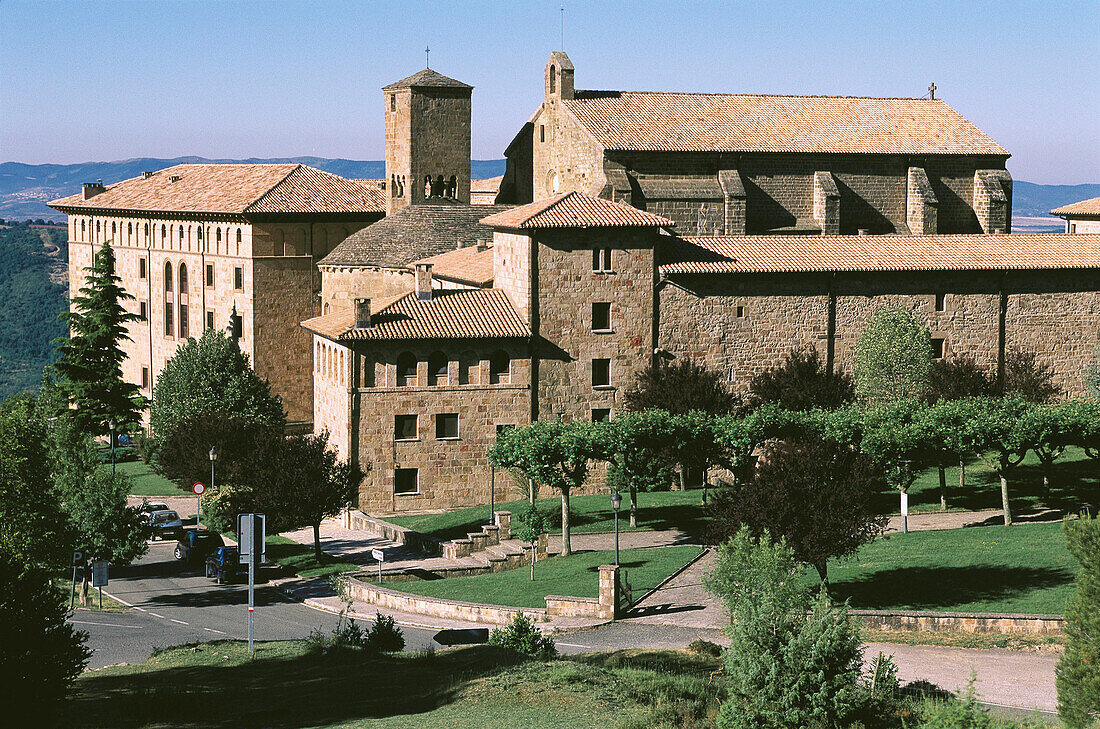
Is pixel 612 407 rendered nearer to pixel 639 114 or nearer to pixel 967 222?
pixel 639 114

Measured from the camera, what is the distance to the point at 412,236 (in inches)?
2645

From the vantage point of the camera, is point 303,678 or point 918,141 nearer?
point 303,678

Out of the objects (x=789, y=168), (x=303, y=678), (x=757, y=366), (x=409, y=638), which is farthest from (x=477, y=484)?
(x=303, y=678)

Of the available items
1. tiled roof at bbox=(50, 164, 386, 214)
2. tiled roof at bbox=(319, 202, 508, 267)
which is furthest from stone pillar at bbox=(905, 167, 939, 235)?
tiled roof at bbox=(50, 164, 386, 214)

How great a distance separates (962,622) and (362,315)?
2514 cm

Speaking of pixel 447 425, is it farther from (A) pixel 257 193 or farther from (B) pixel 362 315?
(A) pixel 257 193

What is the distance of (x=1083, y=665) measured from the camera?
79.9ft

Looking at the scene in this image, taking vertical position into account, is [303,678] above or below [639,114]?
below

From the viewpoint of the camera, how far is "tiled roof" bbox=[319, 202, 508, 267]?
65.7 m

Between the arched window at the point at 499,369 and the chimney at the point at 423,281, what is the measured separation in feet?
14.5

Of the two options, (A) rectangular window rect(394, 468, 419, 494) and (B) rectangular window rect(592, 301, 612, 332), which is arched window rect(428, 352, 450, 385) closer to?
(A) rectangular window rect(394, 468, 419, 494)

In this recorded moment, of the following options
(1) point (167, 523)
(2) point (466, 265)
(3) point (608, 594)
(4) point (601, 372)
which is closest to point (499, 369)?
(4) point (601, 372)

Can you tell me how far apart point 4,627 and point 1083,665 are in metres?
17.8

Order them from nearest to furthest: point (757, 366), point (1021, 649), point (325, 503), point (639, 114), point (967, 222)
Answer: point (1021, 649), point (325, 503), point (757, 366), point (639, 114), point (967, 222)
